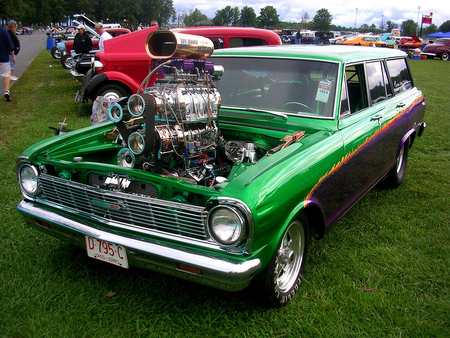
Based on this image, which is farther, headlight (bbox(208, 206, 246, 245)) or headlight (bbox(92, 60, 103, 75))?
headlight (bbox(92, 60, 103, 75))

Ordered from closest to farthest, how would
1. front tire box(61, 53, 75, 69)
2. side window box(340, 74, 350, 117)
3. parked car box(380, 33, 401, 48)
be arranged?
side window box(340, 74, 350, 117) < front tire box(61, 53, 75, 69) < parked car box(380, 33, 401, 48)

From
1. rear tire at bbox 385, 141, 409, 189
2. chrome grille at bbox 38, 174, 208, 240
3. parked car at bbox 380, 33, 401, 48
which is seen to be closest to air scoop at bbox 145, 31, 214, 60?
chrome grille at bbox 38, 174, 208, 240

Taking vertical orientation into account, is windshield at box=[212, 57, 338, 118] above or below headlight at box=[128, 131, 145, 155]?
above

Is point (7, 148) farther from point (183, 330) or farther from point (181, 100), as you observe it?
point (183, 330)

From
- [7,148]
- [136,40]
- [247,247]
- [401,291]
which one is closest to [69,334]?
[247,247]

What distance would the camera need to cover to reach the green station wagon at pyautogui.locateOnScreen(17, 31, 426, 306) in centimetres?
213

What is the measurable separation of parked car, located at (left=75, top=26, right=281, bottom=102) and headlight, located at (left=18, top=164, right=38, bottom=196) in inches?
191

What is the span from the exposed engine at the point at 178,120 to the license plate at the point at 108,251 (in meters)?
0.59

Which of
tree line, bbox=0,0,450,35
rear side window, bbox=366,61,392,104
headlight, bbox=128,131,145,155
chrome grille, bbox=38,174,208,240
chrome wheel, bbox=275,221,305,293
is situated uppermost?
tree line, bbox=0,0,450,35

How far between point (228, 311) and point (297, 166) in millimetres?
1055

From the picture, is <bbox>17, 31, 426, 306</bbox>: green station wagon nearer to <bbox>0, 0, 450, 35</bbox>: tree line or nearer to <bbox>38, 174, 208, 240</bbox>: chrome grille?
<bbox>38, 174, 208, 240</bbox>: chrome grille

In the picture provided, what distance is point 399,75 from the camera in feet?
15.7

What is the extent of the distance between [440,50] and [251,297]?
3160 cm

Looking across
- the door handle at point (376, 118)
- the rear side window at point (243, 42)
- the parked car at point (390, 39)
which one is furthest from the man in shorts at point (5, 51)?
the parked car at point (390, 39)
